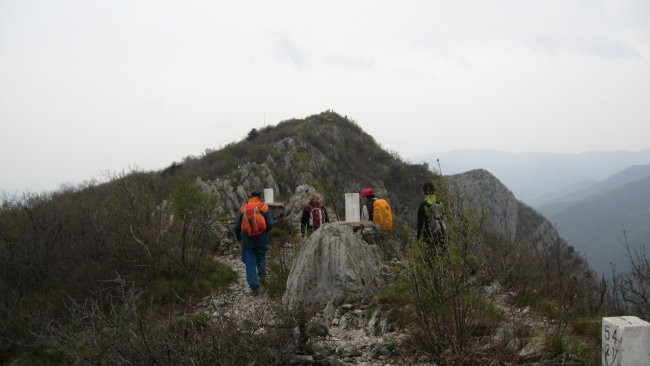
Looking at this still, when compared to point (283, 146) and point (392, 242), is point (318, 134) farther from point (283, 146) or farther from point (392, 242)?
point (392, 242)

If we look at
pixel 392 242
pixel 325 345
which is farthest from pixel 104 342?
pixel 392 242

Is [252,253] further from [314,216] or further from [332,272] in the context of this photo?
[314,216]

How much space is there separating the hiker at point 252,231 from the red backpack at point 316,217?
2.23 meters

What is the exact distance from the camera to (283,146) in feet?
109

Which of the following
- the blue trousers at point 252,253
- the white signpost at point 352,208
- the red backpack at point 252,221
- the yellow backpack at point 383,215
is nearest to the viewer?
the red backpack at point 252,221

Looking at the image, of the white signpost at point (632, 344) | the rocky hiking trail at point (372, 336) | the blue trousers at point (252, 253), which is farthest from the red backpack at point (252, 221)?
the white signpost at point (632, 344)

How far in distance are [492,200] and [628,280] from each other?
4702 centimetres

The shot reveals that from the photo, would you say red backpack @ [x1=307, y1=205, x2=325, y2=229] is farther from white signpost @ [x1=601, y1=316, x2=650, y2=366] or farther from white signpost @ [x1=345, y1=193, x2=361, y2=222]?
white signpost @ [x1=601, y1=316, x2=650, y2=366]

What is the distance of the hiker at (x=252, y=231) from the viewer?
8312 mm

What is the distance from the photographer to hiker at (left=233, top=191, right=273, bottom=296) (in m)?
8.31

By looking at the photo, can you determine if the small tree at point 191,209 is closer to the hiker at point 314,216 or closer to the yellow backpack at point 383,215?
the hiker at point 314,216

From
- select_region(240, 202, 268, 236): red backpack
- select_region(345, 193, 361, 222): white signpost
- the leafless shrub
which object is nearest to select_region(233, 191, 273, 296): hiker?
select_region(240, 202, 268, 236): red backpack

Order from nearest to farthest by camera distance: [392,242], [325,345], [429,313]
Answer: [429,313] → [325,345] → [392,242]

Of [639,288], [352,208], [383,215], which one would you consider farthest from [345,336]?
[352,208]
